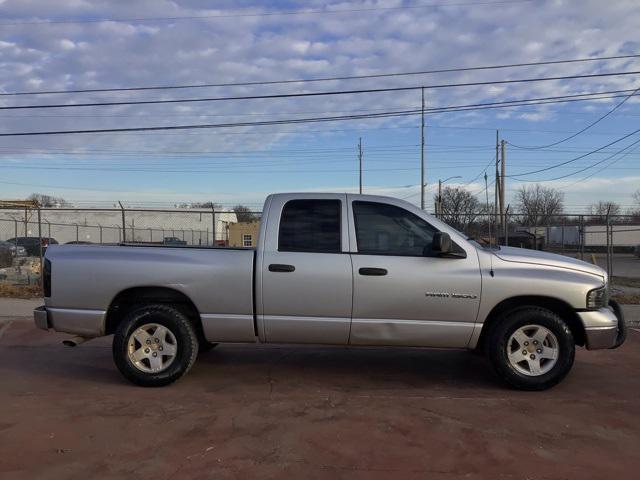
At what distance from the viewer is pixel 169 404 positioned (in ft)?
17.2

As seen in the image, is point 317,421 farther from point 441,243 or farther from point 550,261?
point 550,261

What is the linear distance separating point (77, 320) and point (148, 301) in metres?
0.74

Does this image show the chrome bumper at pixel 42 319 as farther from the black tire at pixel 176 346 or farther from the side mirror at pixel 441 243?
the side mirror at pixel 441 243

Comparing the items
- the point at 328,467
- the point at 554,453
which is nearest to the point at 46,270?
the point at 328,467

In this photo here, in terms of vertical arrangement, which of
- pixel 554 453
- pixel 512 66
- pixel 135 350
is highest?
pixel 512 66

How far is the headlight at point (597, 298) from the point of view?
222 inches

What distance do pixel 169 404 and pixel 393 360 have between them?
9.55ft

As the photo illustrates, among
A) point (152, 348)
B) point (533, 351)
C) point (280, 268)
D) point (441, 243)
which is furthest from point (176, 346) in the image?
point (533, 351)

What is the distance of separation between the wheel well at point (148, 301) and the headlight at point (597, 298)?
13.0 feet

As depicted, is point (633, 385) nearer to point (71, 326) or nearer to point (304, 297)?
point (304, 297)

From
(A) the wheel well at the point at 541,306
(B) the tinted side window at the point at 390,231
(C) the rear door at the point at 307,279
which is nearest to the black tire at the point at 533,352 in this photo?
(A) the wheel well at the point at 541,306

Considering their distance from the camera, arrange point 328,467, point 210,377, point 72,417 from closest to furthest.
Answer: point 328,467 < point 72,417 < point 210,377

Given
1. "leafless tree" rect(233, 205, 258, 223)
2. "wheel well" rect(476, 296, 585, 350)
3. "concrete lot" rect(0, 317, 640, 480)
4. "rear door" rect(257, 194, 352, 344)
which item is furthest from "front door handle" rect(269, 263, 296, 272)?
"leafless tree" rect(233, 205, 258, 223)

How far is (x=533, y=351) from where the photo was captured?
5.66 meters
